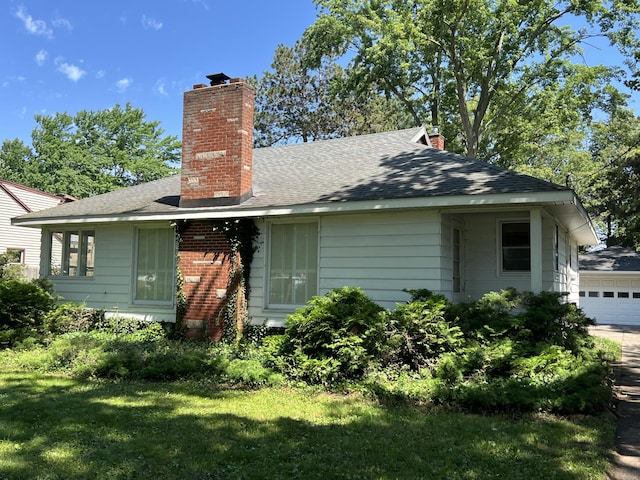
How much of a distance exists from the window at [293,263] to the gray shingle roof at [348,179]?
2.35ft

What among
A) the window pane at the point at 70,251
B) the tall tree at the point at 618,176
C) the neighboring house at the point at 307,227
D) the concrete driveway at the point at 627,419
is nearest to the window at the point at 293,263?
the neighboring house at the point at 307,227

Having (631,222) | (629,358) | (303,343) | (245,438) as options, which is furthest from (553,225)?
(631,222)

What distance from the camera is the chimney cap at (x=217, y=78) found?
37.1ft

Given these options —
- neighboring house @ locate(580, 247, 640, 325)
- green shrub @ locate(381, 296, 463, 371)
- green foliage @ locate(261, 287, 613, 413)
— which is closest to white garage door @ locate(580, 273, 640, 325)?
neighboring house @ locate(580, 247, 640, 325)

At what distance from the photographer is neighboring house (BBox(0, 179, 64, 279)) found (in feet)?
83.7

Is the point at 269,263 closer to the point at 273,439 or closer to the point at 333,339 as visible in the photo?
the point at 333,339

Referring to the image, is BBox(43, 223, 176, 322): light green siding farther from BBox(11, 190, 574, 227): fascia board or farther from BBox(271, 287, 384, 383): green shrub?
BBox(271, 287, 384, 383): green shrub

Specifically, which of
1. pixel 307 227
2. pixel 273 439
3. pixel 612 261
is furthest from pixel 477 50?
pixel 273 439

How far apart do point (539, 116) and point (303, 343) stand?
811 inches

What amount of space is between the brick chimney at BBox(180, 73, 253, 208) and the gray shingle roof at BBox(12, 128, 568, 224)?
0.57 meters

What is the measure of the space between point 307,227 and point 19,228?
22.9 meters

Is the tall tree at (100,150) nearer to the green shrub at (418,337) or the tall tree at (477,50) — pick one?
the tall tree at (477,50)

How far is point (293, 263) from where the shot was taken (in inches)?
398

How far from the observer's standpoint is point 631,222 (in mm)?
29844
